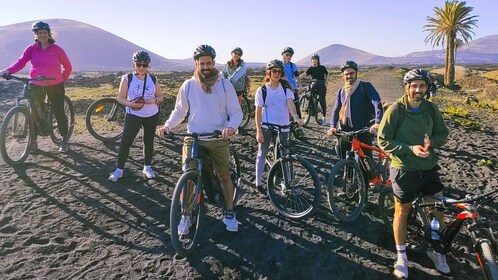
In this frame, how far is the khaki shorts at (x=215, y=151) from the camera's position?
4.48 metres

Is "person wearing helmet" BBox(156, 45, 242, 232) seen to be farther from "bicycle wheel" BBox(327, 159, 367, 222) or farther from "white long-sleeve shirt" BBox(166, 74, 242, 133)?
"bicycle wheel" BBox(327, 159, 367, 222)

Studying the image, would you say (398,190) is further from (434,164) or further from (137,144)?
(137,144)

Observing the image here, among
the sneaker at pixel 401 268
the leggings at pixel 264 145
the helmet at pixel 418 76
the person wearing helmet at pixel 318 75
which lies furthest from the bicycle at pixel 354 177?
the person wearing helmet at pixel 318 75

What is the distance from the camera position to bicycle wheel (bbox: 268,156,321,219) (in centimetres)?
525

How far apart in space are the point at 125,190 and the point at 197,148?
2.68m

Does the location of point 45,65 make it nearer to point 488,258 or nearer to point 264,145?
point 264,145

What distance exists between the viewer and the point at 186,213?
14.6 feet

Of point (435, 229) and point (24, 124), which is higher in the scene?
point (24, 124)

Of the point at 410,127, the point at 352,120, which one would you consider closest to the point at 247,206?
the point at 352,120

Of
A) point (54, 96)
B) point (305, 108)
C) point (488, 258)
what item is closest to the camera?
point (488, 258)

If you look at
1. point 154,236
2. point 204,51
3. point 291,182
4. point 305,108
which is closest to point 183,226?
point 154,236

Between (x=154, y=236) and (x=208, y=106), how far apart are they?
199cm

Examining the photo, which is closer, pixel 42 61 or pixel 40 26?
pixel 40 26

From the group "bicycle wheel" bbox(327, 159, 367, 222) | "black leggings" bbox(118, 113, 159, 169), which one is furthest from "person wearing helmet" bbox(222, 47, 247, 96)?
"bicycle wheel" bbox(327, 159, 367, 222)
